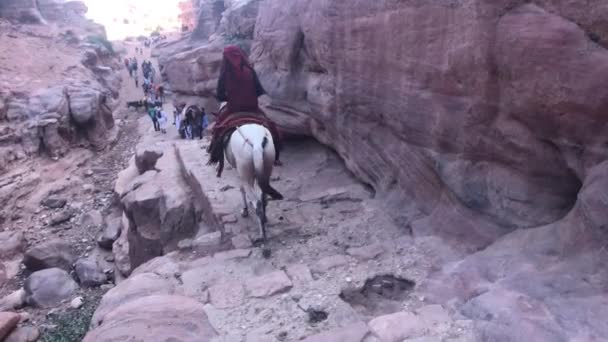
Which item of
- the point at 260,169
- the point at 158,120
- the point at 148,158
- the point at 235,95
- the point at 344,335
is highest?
the point at 235,95

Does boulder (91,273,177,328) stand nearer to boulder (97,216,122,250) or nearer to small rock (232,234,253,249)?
small rock (232,234,253,249)

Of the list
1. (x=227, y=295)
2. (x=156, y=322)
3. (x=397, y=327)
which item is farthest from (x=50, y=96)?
(x=397, y=327)

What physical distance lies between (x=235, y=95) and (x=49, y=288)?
4818 mm

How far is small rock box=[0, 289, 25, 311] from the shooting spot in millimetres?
7750

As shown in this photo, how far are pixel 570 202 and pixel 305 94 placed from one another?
17.5 feet

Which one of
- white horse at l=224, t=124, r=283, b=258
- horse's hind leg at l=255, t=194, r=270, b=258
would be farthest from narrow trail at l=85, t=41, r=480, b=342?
white horse at l=224, t=124, r=283, b=258

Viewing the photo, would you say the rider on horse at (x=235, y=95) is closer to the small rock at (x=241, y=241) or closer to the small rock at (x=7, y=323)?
the small rock at (x=241, y=241)

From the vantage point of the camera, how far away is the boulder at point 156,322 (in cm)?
335

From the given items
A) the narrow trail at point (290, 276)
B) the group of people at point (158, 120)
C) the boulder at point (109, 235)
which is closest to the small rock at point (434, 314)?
the narrow trail at point (290, 276)

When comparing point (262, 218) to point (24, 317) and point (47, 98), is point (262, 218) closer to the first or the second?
point (24, 317)

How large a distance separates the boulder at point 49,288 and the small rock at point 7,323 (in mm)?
1195

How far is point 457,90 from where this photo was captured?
4.64 m

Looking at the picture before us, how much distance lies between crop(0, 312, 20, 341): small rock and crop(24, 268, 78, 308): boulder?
120cm

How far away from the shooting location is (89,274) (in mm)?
8516
